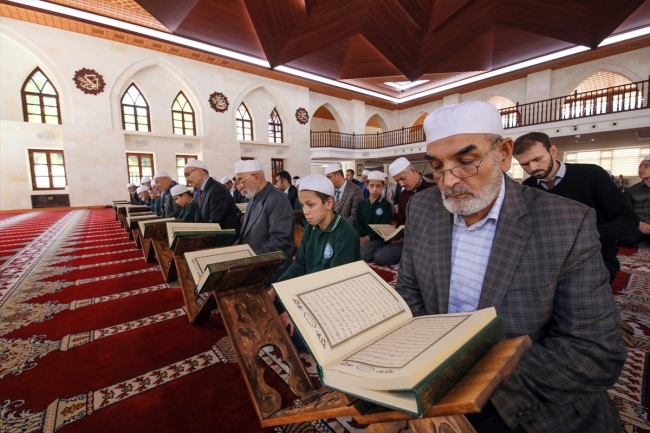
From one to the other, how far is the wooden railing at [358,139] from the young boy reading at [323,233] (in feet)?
46.3

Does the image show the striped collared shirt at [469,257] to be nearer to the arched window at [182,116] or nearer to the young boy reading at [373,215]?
the young boy reading at [373,215]

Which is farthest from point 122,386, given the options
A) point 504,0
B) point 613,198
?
point 504,0

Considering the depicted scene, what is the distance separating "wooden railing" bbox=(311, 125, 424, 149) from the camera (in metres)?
15.6

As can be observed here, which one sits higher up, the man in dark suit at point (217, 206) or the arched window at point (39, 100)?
the arched window at point (39, 100)

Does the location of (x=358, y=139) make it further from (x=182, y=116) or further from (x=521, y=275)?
(x=521, y=275)

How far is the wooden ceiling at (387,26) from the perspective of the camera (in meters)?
7.42

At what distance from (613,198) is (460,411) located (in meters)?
1.92

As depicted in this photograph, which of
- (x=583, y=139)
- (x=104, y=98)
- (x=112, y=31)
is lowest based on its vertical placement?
(x=583, y=139)

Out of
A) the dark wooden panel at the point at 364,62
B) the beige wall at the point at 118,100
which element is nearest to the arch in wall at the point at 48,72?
the beige wall at the point at 118,100

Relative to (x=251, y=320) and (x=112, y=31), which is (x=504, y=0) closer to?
(x=251, y=320)

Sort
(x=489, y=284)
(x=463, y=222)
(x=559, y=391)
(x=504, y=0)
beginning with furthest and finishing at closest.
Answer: (x=504, y=0), (x=463, y=222), (x=489, y=284), (x=559, y=391)

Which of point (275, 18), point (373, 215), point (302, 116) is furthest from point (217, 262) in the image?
point (302, 116)

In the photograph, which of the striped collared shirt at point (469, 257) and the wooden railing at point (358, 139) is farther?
the wooden railing at point (358, 139)

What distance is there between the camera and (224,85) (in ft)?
42.1
